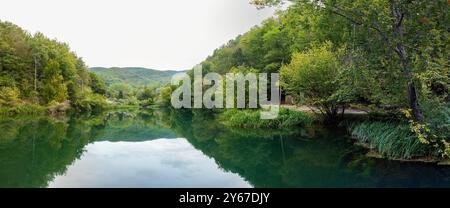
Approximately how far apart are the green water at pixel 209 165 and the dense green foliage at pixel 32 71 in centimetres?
2367

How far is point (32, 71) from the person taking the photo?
40.3 m

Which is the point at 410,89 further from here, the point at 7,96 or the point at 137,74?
the point at 137,74

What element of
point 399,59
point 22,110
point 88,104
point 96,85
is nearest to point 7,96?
point 22,110

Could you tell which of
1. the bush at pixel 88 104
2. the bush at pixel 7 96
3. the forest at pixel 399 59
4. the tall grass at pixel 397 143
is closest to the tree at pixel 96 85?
the bush at pixel 88 104

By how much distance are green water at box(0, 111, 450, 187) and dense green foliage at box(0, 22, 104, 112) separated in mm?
23666

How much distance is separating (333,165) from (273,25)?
28.9 metres

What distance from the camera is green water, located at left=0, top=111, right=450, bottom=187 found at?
7.59 metres

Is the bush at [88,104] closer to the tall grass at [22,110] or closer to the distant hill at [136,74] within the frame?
the tall grass at [22,110]

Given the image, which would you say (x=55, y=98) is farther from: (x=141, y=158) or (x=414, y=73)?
(x=414, y=73)

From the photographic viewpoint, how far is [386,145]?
9.84 metres

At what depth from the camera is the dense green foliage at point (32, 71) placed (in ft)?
120

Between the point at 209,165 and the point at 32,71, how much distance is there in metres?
37.0

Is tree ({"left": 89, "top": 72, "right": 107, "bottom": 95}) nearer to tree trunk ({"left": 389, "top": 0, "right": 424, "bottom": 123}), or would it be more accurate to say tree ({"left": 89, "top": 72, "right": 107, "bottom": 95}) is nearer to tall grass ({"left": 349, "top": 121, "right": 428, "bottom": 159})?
tall grass ({"left": 349, "top": 121, "right": 428, "bottom": 159})
